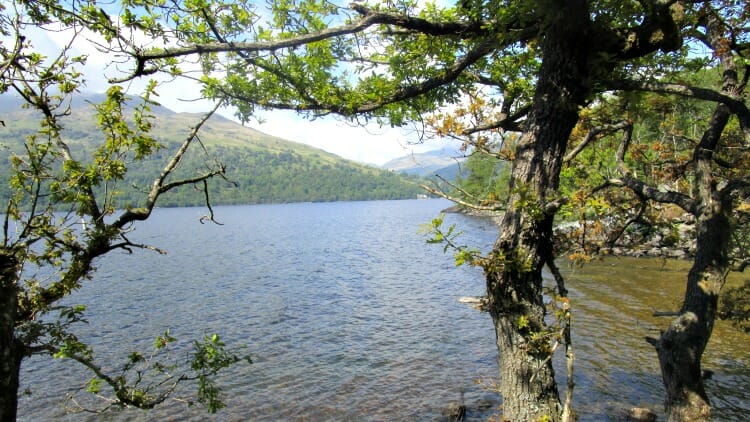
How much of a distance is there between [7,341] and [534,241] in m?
4.92

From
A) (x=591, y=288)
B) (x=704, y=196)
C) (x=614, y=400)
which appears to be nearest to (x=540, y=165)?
(x=704, y=196)

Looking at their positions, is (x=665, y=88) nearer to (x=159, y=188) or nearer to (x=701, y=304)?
(x=701, y=304)

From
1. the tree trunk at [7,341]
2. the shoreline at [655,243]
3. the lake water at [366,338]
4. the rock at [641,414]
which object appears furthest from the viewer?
the lake water at [366,338]

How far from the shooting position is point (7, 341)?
374 centimetres

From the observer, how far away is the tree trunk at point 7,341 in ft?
12.2

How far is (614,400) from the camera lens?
13945 mm

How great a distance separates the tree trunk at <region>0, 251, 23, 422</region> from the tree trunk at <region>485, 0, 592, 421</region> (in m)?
4.36

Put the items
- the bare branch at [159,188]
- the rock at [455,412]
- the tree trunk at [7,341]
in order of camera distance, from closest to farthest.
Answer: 1. the tree trunk at [7,341]
2. the bare branch at [159,188]
3. the rock at [455,412]

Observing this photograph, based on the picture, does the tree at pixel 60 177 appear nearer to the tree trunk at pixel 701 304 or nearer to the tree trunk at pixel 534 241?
the tree trunk at pixel 534 241

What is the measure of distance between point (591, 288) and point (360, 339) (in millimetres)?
15945

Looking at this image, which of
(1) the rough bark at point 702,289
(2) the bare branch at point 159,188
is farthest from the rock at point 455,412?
(2) the bare branch at point 159,188

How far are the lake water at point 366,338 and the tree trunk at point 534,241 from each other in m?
6.36

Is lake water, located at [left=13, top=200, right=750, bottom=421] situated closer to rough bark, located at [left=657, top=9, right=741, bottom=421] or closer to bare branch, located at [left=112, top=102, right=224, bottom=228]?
rough bark, located at [left=657, top=9, right=741, bottom=421]

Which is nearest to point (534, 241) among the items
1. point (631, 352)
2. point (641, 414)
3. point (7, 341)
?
point (7, 341)
